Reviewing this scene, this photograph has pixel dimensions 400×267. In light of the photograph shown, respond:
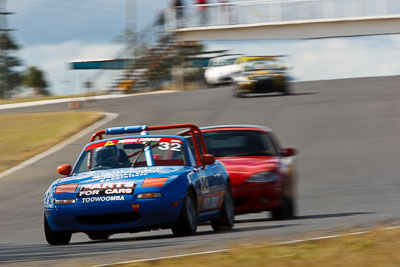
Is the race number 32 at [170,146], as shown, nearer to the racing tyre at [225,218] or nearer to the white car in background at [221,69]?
the racing tyre at [225,218]

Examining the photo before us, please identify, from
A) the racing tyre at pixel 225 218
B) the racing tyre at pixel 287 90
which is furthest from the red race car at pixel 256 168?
the racing tyre at pixel 287 90

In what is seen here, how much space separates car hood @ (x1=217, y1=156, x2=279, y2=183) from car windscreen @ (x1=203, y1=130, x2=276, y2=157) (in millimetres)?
466

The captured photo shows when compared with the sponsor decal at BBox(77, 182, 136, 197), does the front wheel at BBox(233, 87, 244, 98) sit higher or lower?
lower

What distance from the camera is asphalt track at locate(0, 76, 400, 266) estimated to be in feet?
29.8

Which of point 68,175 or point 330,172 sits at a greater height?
point 68,175

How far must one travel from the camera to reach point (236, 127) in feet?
46.4

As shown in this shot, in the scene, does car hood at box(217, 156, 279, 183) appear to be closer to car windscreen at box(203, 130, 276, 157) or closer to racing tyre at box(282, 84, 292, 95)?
car windscreen at box(203, 130, 276, 157)

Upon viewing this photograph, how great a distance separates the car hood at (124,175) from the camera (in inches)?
388

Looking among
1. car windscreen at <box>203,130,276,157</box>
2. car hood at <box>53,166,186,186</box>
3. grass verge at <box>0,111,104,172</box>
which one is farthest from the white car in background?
car hood at <box>53,166,186,186</box>

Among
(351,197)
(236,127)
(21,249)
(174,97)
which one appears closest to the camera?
(21,249)

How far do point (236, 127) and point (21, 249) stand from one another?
532 centimetres

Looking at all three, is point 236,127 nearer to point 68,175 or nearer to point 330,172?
point 68,175

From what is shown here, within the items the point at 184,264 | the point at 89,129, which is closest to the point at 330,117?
the point at 89,129

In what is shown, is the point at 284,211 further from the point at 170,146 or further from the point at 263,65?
the point at 263,65
